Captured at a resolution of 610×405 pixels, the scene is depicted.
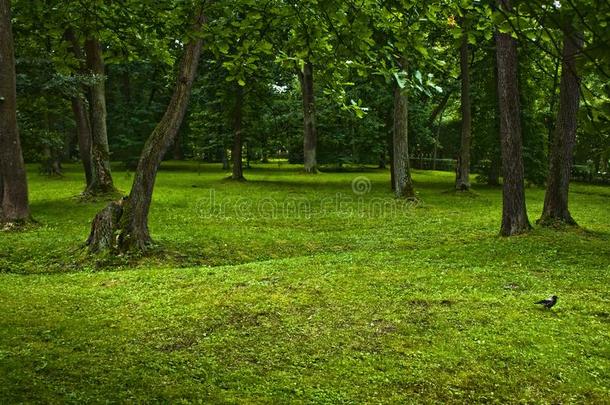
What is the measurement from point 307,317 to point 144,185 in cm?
633

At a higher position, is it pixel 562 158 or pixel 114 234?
pixel 562 158

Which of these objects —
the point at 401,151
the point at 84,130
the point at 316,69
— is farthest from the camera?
the point at 401,151

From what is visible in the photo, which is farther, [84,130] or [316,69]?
[84,130]

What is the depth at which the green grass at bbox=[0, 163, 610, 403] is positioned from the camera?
552 cm

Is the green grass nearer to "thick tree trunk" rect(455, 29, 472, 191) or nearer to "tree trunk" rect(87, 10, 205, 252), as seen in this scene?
"tree trunk" rect(87, 10, 205, 252)

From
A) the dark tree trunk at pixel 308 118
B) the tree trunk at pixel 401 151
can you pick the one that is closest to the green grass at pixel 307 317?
the tree trunk at pixel 401 151

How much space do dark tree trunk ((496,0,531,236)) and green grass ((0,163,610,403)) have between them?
66cm

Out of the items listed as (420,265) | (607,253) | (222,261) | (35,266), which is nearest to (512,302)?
(420,265)

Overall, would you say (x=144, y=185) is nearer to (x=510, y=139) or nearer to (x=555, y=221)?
(x=510, y=139)

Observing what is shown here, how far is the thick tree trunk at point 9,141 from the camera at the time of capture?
48.1 ft

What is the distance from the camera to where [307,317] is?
7.89 m

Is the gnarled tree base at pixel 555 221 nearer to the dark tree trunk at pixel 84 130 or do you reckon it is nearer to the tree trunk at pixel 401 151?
the tree trunk at pixel 401 151

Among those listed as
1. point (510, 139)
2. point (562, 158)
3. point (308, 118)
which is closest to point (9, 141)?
point (510, 139)

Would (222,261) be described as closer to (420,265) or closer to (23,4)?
(420,265)
